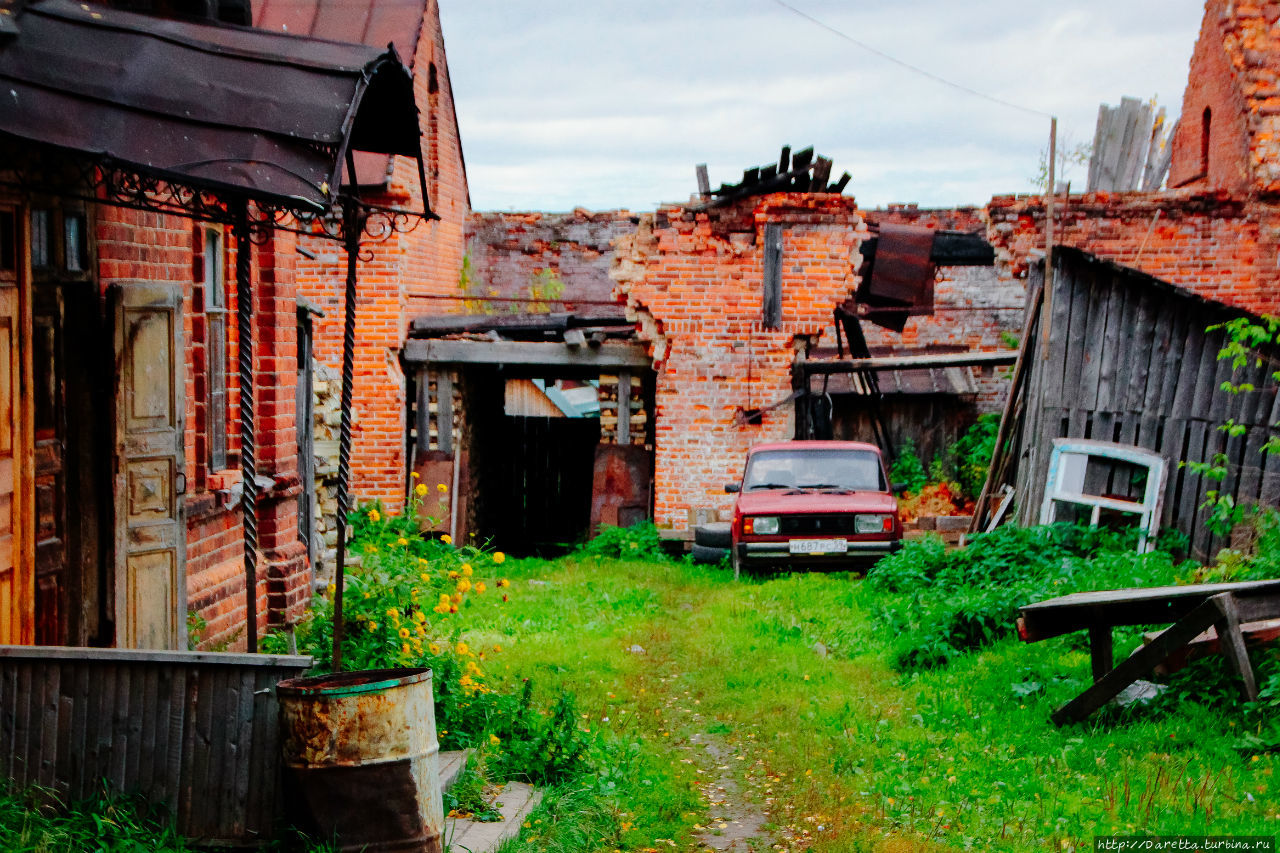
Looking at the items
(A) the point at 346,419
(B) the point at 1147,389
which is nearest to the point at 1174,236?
(B) the point at 1147,389

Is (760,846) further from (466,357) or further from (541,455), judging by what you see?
(541,455)

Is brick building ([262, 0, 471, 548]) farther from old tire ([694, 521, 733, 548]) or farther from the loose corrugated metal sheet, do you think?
old tire ([694, 521, 733, 548])

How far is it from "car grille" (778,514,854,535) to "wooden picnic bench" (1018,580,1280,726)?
5204 mm

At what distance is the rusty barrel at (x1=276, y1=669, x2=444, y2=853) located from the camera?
4410 mm

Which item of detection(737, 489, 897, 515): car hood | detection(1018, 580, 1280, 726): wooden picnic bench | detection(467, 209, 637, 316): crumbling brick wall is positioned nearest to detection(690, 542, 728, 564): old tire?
detection(737, 489, 897, 515): car hood

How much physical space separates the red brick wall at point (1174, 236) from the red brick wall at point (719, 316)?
79.7 inches

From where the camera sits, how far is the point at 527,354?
50.3 feet

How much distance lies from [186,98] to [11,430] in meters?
1.66

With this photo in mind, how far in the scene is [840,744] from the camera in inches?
262

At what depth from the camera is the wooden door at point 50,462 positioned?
547 cm

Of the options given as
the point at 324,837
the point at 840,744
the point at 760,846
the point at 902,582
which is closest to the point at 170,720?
the point at 324,837

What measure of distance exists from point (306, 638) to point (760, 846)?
349cm

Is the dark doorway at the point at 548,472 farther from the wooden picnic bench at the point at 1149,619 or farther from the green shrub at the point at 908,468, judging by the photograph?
the wooden picnic bench at the point at 1149,619

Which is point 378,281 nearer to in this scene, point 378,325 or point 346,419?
point 378,325
